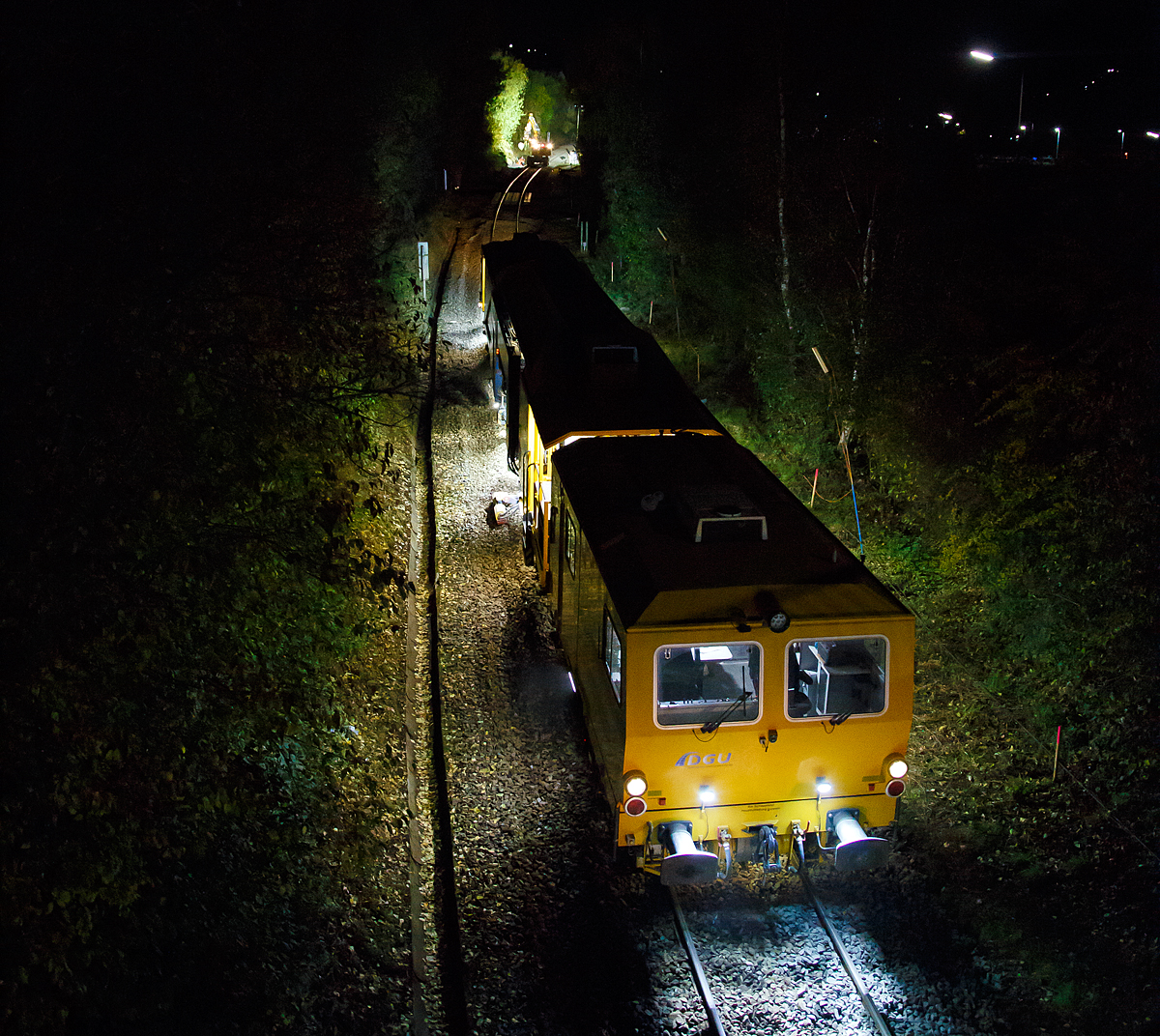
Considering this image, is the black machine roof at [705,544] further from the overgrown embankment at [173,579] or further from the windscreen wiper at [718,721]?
the overgrown embankment at [173,579]

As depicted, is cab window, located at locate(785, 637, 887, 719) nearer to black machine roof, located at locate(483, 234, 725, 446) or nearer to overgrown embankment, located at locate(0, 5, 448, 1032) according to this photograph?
overgrown embankment, located at locate(0, 5, 448, 1032)

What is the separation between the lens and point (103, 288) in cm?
538

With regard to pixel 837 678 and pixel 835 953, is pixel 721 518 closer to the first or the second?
pixel 837 678

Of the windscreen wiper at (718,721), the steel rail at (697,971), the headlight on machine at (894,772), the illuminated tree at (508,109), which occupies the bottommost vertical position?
the steel rail at (697,971)

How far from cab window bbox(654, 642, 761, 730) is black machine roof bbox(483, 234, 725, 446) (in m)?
3.80

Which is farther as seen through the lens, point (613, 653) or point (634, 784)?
point (613, 653)

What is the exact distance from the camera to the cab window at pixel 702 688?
6.14 meters

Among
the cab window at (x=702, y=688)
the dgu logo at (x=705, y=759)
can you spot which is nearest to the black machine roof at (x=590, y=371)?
the cab window at (x=702, y=688)

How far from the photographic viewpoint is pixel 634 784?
20.5 ft

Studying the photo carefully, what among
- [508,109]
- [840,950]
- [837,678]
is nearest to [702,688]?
[837,678]

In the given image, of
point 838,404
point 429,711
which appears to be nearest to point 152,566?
point 429,711

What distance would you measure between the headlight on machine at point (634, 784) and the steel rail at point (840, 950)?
1306 mm

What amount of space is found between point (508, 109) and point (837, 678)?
2157 inches

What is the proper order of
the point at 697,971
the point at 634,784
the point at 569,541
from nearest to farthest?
the point at 697,971 → the point at 634,784 → the point at 569,541
